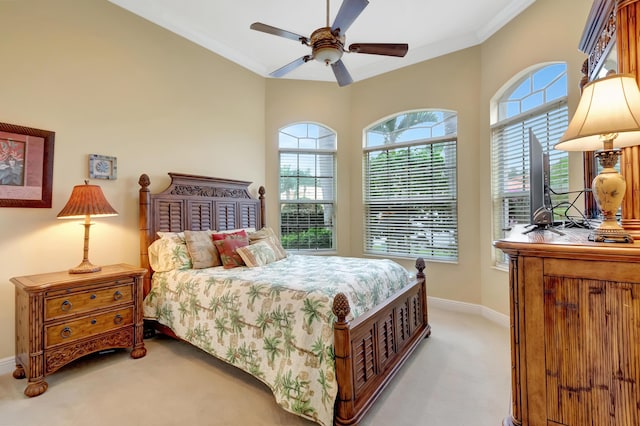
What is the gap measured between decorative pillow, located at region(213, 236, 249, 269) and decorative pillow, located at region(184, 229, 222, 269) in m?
0.07

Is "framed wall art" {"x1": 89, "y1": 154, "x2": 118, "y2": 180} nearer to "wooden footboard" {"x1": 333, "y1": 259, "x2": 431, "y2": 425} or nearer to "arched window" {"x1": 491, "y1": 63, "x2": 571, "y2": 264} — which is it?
"wooden footboard" {"x1": 333, "y1": 259, "x2": 431, "y2": 425}

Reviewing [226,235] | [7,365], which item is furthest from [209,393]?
[7,365]

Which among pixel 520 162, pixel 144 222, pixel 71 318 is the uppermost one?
pixel 520 162

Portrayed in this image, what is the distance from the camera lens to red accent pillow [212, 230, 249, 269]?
3.07 m

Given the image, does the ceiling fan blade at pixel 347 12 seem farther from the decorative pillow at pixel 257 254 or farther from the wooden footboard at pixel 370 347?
the decorative pillow at pixel 257 254

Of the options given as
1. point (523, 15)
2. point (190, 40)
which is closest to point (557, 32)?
point (523, 15)

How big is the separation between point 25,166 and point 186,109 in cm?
171

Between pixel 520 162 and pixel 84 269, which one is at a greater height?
pixel 520 162

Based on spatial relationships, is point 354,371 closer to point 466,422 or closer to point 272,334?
point 272,334

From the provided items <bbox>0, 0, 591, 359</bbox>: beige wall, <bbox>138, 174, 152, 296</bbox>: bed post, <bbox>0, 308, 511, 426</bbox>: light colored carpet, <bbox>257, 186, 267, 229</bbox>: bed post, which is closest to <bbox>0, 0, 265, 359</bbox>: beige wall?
<bbox>0, 0, 591, 359</bbox>: beige wall

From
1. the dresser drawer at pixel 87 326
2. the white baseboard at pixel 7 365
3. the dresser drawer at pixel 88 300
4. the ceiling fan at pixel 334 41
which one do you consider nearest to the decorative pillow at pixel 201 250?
the dresser drawer at pixel 88 300

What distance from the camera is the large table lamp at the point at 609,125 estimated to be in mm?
1034

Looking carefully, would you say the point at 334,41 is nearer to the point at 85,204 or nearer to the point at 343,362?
the point at 343,362

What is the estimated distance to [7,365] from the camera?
94.3 inches
